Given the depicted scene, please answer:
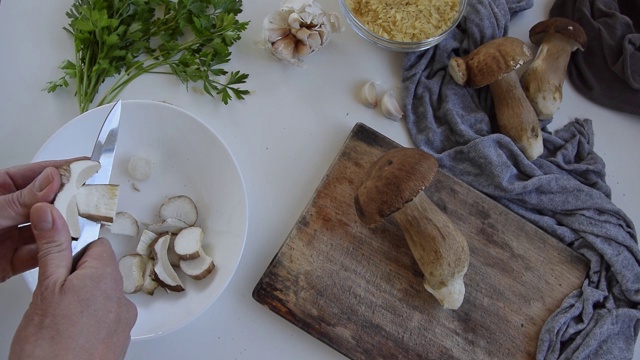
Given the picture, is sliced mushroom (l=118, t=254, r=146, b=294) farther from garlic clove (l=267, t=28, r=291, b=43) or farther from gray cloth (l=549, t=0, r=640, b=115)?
gray cloth (l=549, t=0, r=640, b=115)

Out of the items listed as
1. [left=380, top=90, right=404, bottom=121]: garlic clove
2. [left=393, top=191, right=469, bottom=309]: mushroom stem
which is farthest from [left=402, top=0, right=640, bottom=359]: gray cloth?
[left=393, top=191, right=469, bottom=309]: mushroom stem

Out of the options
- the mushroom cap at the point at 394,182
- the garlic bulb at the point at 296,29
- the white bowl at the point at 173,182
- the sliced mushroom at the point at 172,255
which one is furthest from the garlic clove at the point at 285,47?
the sliced mushroom at the point at 172,255

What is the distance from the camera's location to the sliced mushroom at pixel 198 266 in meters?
1.11

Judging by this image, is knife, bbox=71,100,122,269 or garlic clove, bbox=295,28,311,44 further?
garlic clove, bbox=295,28,311,44

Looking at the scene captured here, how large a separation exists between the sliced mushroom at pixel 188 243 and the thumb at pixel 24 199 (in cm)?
30

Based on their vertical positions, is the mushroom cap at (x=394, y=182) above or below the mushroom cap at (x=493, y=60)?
below

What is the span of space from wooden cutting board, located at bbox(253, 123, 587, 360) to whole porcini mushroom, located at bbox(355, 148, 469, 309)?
2.3 inches

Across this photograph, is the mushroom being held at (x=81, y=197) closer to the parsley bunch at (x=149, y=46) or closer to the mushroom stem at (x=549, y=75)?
the parsley bunch at (x=149, y=46)

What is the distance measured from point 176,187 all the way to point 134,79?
0.93ft

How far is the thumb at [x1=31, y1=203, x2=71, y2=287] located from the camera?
2.60 ft

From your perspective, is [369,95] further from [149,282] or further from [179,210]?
[149,282]

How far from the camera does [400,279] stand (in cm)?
118

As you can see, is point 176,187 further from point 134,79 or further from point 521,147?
point 521,147

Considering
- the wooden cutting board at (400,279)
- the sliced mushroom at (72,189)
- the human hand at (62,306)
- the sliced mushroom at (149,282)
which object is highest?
the sliced mushroom at (72,189)
